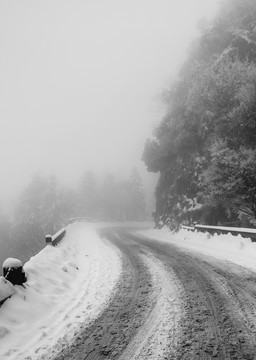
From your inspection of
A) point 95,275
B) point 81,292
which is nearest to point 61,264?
point 95,275

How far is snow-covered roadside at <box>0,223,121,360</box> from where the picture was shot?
456 cm

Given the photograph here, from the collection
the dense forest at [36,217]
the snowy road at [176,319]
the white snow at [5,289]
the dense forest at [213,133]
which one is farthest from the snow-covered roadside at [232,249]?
the dense forest at [36,217]

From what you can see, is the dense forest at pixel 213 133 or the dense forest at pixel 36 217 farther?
the dense forest at pixel 36 217

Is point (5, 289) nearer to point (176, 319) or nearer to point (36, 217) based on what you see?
point (176, 319)

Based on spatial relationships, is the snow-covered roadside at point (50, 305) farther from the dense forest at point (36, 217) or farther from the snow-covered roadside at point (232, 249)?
the dense forest at point (36, 217)

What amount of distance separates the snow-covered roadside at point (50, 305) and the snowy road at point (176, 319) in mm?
323

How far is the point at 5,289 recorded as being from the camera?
5945mm

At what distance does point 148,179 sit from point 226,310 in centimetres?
12572

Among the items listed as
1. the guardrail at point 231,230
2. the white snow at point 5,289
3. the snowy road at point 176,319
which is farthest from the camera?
the guardrail at point 231,230

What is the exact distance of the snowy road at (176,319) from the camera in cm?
410

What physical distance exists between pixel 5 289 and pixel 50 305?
1.07 metres

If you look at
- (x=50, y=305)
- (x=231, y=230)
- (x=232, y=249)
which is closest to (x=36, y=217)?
(x=231, y=230)

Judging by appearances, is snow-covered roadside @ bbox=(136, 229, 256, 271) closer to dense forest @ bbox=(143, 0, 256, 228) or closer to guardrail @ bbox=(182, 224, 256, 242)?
guardrail @ bbox=(182, 224, 256, 242)

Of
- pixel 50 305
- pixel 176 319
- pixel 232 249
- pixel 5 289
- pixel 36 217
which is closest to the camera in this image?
pixel 176 319
